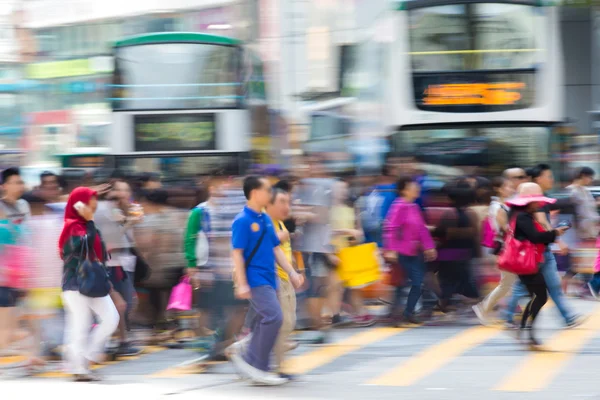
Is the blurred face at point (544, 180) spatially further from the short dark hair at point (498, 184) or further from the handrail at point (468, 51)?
the handrail at point (468, 51)

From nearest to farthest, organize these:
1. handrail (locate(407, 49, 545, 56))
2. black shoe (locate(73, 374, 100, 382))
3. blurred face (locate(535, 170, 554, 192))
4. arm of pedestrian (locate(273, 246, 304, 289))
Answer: arm of pedestrian (locate(273, 246, 304, 289))
black shoe (locate(73, 374, 100, 382))
blurred face (locate(535, 170, 554, 192))
handrail (locate(407, 49, 545, 56))

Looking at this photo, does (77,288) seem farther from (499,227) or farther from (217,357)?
(499,227)

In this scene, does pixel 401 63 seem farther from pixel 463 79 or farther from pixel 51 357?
pixel 51 357

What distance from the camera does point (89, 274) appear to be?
25.8 feet

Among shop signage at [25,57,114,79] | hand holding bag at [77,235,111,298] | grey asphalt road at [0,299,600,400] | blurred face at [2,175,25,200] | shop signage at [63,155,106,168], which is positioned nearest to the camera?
grey asphalt road at [0,299,600,400]

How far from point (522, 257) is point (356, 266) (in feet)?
6.57

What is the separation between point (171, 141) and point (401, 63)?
4.91 meters

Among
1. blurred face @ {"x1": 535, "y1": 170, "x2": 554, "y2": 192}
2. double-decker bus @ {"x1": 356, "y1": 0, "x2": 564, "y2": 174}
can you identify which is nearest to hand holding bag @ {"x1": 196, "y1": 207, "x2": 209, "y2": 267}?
blurred face @ {"x1": 535, "y1": 170, "x2": 554, "y2": 192}

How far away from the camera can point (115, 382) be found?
26.3ft

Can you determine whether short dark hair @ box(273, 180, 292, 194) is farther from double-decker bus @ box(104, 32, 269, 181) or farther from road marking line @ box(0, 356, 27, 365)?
double-decker bus @ box(104, 32, 269, 181)

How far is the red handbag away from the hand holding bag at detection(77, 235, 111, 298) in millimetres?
3191

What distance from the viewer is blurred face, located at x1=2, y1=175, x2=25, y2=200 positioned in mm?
8977

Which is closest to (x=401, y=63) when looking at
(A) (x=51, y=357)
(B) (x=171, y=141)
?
(B) (x=171, y=141)

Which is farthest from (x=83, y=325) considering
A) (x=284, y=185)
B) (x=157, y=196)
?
(x=284, y=185)
